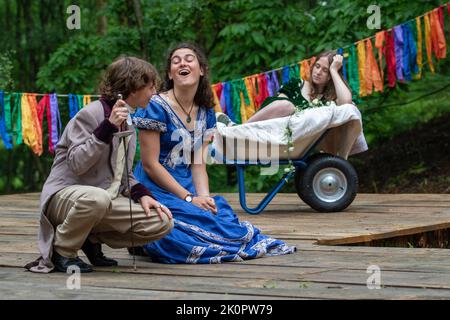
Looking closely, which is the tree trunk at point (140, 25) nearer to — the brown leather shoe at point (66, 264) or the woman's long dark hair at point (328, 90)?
the woman's long dark hair at point (328, 90)

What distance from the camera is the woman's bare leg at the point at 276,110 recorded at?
7703mm

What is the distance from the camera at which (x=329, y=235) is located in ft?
20.4

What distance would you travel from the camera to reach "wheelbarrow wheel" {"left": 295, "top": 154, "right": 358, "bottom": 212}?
783 cm

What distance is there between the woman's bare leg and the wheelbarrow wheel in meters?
0.47

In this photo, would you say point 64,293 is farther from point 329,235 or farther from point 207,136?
point 329,235

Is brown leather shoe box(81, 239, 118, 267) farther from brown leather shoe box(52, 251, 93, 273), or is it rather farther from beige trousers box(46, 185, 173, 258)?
brown leather shoe box(52, 251, 93, 273)

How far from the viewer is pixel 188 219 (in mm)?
5289

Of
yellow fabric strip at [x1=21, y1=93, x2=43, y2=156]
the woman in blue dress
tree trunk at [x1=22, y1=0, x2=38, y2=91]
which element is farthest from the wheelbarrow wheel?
tree trunk at [x1=22, y1=0, x2=38, y2=91]

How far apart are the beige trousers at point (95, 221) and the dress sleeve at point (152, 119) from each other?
2.22ft

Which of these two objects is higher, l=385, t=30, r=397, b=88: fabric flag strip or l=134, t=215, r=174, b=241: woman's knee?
l=385, t=30, r=397, b=88: fabric flag strip

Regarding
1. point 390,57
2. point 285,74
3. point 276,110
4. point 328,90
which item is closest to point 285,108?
point 276,110

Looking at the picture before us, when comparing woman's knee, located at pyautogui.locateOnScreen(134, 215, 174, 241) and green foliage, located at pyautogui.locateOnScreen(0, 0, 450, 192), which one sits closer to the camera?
woman's knee, located at pyautogui.locateOnScreen(134, 215, 174, 241)

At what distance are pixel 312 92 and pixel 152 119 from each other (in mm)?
2685

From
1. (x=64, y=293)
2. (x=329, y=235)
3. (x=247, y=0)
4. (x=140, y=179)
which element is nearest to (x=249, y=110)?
(x=247, y=0)
